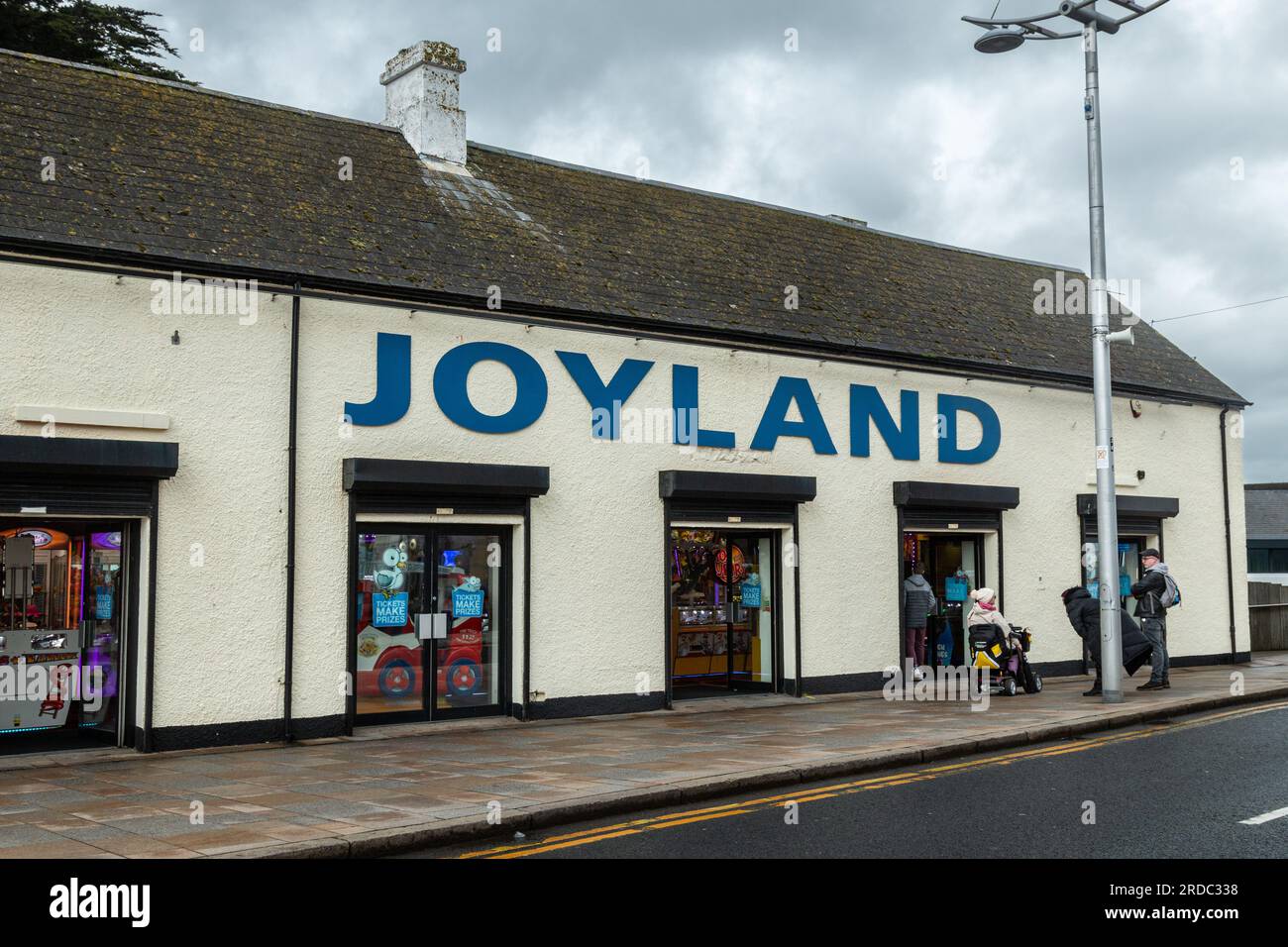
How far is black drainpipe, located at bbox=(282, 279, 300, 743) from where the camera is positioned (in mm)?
12594

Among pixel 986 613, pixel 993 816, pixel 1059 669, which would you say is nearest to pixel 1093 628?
pixel 986 613

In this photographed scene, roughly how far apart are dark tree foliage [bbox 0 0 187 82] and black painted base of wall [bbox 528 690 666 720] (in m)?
19.5

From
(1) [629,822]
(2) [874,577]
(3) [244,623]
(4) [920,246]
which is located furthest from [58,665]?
(4) [920,246]

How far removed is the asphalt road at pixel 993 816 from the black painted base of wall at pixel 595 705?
4827 millimetres

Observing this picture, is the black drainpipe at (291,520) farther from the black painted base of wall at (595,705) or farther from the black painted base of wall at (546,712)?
the black painted base of wall at (595,705)

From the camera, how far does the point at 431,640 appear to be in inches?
548

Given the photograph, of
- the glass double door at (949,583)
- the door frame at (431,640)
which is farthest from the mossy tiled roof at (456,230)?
the glass double door at (949,583)

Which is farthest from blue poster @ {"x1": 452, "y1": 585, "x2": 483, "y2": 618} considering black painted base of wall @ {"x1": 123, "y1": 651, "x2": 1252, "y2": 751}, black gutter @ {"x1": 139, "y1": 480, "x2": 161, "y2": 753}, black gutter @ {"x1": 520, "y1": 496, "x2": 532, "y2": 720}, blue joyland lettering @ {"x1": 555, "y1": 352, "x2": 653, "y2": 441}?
black gutter @ {"x1": 139, "y1": 480, "x2": 161, "y2": 753}

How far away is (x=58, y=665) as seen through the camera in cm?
1204

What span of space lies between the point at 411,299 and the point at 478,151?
15.6ft

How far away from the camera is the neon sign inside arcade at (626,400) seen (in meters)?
13.6

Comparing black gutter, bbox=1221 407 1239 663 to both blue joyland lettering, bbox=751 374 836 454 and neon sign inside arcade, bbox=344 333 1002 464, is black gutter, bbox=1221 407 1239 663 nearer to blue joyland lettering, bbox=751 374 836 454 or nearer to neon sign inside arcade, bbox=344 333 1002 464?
neon sign inside arcade, bbox=344 333 1002 464
